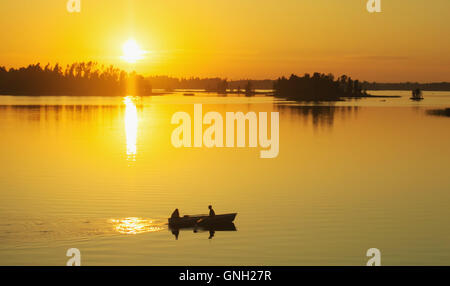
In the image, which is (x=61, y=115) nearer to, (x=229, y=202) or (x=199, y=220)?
(x=229, y=202)

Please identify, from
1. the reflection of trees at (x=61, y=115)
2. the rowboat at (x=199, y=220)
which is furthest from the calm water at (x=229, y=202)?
the reflection of trees at (x=61, y=115)

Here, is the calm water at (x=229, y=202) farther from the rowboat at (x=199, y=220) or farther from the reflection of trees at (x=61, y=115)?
the reflection of trees at (x=61, y=115)

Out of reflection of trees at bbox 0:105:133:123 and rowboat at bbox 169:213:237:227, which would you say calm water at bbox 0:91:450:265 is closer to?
rowboat at bbox 169:213:237:227

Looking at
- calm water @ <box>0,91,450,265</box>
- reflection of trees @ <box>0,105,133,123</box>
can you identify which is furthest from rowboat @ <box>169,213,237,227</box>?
reflection of trees @ <box>0,105,133,123</box>

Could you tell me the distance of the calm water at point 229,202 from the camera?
105 ft

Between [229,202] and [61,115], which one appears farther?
[61,115]

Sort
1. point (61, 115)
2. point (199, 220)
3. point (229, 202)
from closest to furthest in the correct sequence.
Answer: point (199, 220)
point (229, 202)
point (61, 115)

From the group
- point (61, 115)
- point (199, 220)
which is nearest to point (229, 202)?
point (199, 220)

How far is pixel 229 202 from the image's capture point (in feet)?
147

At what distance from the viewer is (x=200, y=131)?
351 feet

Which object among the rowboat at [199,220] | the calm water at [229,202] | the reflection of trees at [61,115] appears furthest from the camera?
the reflection of trees at [61,115]

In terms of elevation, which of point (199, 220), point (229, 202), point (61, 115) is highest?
point (61, 115)

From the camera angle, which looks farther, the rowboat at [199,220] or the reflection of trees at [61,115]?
the reflection of trees at [61,115]

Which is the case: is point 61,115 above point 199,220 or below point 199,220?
above
